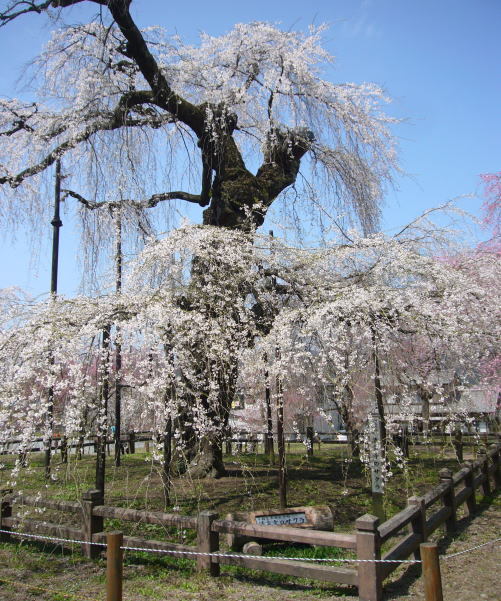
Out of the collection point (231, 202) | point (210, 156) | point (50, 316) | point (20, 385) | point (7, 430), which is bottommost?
point (7, 430)

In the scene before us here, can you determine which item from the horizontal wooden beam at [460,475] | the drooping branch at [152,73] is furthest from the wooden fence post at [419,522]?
the drooping branch at [152,73]

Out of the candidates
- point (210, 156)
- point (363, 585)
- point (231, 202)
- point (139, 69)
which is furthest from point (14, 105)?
point (363, 585)

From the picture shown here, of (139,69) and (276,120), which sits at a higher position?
(139,69)

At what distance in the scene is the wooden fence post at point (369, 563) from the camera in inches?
149

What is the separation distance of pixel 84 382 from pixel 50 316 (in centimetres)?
96

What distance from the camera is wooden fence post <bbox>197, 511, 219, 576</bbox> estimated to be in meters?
4.66

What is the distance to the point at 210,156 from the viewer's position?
882 centimetres

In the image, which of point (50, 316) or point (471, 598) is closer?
point (471, 598)

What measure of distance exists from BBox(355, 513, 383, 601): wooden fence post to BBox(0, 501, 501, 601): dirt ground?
43 centimetres

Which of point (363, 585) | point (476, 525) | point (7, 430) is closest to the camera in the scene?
point (363, 585)

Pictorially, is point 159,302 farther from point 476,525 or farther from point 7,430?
point 476,525

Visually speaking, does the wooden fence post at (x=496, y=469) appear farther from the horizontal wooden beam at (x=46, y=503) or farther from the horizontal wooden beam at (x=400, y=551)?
the horizontal wooden beam at (x=46, y=503)

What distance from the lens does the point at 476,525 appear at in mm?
6480

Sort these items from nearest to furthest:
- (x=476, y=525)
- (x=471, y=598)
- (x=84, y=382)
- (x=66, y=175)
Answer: (x=471, y=598), (x=84, y=382), (x=476, y=525), (x=66, y=175)
